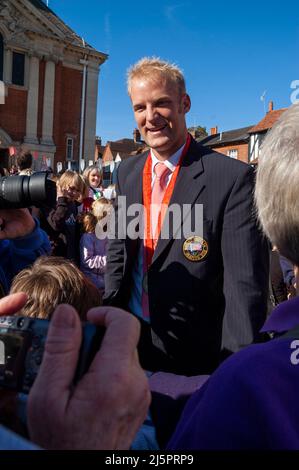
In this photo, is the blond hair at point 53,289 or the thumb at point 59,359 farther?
the blond hair at point 53,289

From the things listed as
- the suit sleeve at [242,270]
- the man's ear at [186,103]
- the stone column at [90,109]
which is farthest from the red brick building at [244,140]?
the suit sleeve at [242,270]

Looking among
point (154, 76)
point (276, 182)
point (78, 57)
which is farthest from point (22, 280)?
point (78, 57)

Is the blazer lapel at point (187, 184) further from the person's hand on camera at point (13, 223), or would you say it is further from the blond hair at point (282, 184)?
the blond hair at point (282, 184)

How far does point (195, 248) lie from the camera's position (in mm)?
2039

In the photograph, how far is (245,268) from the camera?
191cm

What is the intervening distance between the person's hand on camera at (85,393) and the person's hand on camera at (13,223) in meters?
1.21

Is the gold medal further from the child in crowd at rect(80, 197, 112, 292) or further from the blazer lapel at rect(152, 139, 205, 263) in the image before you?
the child in crowd at rect(80, 197, 112, 292)

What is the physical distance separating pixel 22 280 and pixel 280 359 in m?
1.03

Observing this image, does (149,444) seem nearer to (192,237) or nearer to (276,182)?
(276,182)

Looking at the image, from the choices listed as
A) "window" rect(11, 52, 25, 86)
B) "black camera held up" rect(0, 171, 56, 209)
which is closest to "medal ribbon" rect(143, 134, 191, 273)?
"black camera held up" rect(0, 171, 56, 209)

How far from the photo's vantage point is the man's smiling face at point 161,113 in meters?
2.18

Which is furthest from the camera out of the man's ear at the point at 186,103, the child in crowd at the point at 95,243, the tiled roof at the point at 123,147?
the tiled roof at the point at 123,147

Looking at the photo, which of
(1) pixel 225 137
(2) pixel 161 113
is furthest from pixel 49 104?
(2) pixel 161 113
